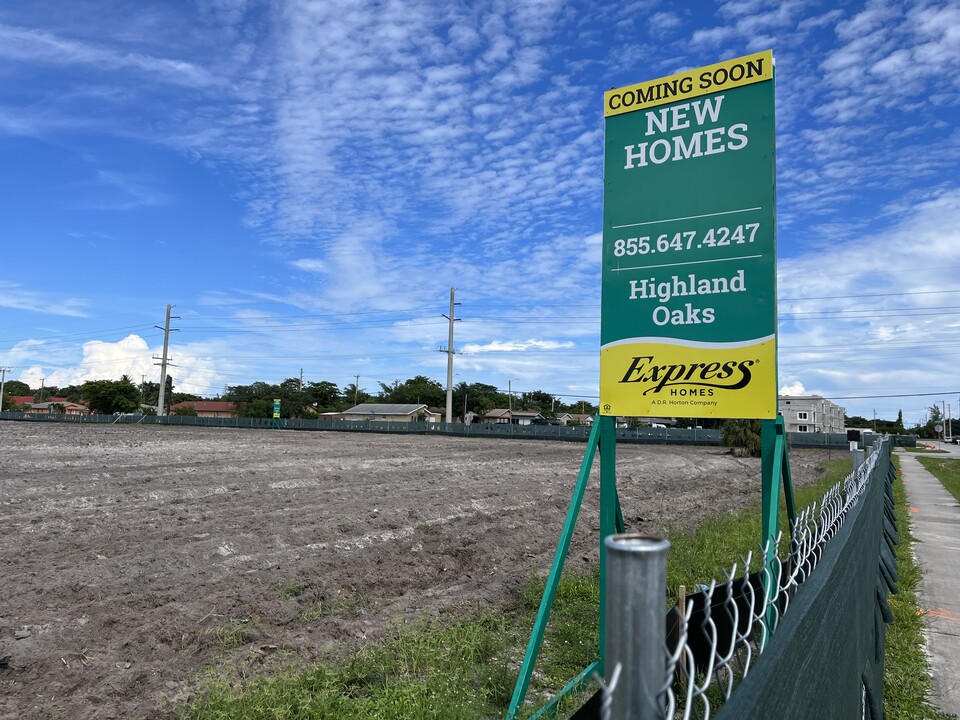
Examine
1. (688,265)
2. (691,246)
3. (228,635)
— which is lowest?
(228,635)

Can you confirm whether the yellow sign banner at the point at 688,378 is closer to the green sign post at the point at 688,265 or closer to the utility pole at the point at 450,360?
the green sign post at the point at 688,265

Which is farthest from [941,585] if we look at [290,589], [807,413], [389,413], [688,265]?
[389,413]

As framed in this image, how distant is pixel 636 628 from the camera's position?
3.23ft

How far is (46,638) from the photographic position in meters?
4.86

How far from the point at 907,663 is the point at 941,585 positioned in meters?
2.89

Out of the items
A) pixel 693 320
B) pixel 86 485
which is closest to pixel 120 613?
pixel 693 320

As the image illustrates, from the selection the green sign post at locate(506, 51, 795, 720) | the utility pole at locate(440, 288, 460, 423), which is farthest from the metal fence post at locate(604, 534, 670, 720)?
the utility pole at locate(440, 288, 460, 423)

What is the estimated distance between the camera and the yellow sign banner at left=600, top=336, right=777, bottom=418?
362cm

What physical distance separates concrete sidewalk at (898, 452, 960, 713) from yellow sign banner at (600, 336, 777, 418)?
2.53 metres

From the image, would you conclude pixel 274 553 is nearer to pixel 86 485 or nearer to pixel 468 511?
pixel 468 511

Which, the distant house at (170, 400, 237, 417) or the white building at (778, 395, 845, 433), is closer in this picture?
the white building at (778, 395, 845, 433)

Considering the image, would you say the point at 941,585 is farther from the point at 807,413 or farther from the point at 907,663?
the point at 807,413

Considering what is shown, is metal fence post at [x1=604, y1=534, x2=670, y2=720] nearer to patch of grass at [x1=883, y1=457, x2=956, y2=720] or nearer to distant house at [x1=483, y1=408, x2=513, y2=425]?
patch of grass at [x1=883, y1=457, x2=956, y2=720]

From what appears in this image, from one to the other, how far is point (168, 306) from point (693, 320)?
3315 inches
